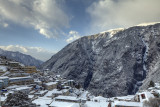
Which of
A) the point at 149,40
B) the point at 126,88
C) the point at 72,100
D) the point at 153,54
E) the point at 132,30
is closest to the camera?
the point at 72,100

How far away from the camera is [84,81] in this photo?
169 metres

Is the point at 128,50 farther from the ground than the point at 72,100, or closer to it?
farther from the ground

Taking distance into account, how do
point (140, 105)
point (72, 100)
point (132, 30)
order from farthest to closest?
1. point (132, 30)
2. point (72, 100)
3. point (140, 105)

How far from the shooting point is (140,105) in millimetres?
36750

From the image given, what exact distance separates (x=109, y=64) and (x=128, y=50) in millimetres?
32164

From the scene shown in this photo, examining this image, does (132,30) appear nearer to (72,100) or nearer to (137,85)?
(137,85)

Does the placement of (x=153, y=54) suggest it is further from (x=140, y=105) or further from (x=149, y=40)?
(x=140, y=105)

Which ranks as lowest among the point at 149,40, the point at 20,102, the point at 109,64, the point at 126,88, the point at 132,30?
the point at 126,88

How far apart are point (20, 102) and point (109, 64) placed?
152359mm

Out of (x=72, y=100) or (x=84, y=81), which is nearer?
(x=72, y=100)

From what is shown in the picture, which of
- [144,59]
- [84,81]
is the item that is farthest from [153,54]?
[84,81]

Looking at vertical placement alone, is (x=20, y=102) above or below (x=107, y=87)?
above

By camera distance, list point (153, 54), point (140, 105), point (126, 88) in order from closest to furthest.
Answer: point (140, 105)
point (126, 88)
point (153, 54)

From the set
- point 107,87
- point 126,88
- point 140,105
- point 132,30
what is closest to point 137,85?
point 126,88
